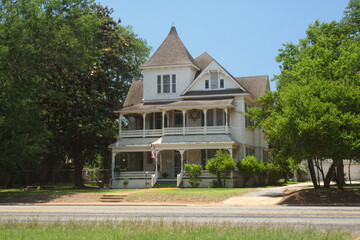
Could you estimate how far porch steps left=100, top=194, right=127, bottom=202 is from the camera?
28.5 metres

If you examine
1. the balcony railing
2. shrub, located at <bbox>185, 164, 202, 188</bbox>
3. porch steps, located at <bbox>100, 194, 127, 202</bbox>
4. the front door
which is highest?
the balcony railing

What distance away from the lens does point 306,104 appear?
939 inches

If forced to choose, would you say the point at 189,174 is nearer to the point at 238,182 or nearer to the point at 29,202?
the point at 238,182

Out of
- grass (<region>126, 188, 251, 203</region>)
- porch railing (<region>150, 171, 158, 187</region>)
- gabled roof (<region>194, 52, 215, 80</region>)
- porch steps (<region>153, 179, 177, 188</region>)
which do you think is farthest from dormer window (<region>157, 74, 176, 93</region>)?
grass (<region>126, 188, 251, 203</region>)

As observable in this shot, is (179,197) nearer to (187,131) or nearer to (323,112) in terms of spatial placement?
(323,112)

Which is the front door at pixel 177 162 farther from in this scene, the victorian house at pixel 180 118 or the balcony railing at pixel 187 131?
the balcony railing at pixel 187 131

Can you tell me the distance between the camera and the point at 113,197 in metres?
29.0

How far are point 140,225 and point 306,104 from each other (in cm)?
1462

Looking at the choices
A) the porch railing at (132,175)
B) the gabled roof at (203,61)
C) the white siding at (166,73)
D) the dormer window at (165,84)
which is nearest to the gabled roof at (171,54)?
the white siding at (166,73)

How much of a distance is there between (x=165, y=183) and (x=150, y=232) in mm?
27669

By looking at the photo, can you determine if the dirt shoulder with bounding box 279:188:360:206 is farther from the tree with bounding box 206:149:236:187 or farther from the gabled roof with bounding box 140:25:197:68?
the gabled roof with bounding box 140:25:197:68

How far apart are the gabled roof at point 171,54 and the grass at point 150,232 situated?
3150cm

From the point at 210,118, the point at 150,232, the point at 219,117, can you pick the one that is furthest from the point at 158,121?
the point at 150,232

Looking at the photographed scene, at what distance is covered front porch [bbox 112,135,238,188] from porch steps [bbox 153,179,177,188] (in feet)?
1.09
